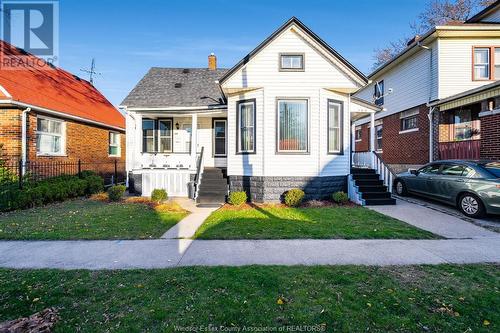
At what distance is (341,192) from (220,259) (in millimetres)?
6707

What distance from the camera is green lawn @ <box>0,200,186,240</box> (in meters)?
6.09

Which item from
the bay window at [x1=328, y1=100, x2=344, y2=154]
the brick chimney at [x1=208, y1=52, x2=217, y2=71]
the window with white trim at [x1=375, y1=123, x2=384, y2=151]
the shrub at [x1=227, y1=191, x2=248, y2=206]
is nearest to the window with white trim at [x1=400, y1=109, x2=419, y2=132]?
the window with white trim at [x1=375, y1=123, x2=384, y2=151]

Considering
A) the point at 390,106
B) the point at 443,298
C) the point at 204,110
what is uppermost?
the point at 390,106

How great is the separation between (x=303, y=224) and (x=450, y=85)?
11546 millimetres

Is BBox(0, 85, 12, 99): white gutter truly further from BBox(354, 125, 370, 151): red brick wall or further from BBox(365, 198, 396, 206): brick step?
BBox(354, 125, 370, 151): red brick wall

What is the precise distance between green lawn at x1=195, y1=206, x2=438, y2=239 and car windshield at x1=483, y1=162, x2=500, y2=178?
322cm

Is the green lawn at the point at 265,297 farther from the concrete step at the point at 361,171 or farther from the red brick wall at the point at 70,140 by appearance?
the red brick wall at the point at 70,140

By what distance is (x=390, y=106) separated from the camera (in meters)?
17.5

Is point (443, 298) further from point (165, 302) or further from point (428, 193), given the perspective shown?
point (428, 193)

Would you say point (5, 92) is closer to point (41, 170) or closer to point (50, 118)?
point (50, 118)

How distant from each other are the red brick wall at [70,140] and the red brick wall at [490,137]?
717 inches

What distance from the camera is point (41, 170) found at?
11.4m

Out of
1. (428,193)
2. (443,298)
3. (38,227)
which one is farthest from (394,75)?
(38,227)

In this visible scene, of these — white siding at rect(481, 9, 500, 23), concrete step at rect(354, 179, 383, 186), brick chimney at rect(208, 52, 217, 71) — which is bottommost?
concrete step at rect(354, 179, 383, 186)
